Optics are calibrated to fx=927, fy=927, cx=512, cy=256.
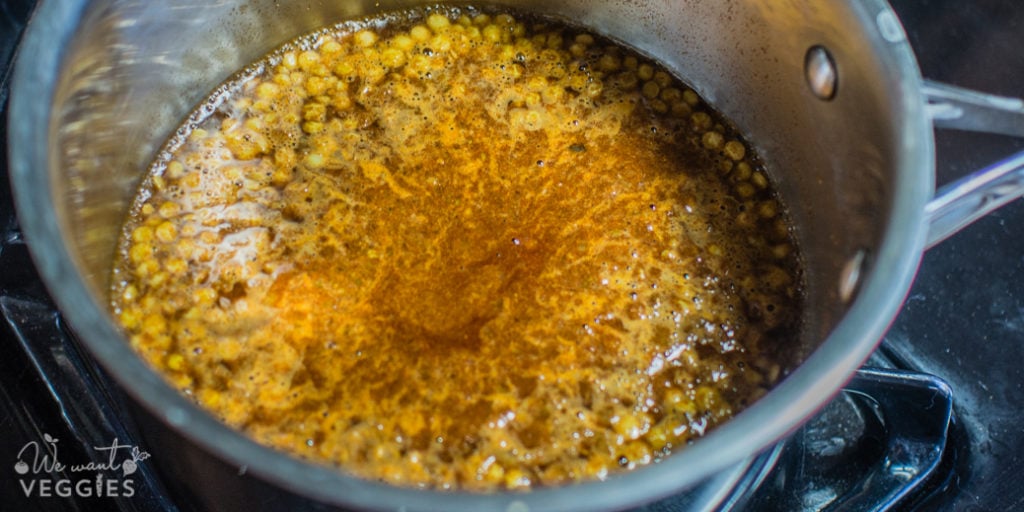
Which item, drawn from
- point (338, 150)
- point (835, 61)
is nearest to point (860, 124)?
point (835, 61)

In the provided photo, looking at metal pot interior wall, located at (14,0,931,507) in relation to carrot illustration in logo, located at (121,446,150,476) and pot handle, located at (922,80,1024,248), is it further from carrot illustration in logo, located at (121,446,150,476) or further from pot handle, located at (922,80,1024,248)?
carrot illustration in logo, located at (121,446,150,476)

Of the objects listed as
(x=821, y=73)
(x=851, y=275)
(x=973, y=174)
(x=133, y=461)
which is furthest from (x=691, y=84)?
(x=133, y=461)

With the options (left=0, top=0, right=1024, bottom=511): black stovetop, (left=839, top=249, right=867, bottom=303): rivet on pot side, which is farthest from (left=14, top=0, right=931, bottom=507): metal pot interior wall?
(left=0, top=0, right=1024, bottom=511): black stovetop

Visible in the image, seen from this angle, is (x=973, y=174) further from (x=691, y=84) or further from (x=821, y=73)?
(x=691, y=84)

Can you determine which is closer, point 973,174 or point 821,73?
point 973,174

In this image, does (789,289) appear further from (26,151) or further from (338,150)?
(26,151)

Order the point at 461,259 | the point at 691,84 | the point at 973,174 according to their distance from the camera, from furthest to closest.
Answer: the point at 691,84
the point at 461,259
the point at 973,174

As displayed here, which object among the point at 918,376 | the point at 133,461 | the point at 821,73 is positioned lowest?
the point at 918,376
